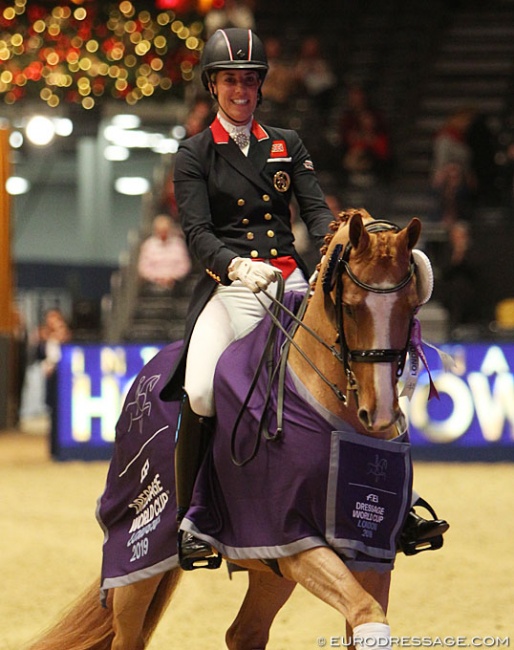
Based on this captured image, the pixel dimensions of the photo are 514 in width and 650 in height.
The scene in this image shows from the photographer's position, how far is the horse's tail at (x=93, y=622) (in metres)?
5.48

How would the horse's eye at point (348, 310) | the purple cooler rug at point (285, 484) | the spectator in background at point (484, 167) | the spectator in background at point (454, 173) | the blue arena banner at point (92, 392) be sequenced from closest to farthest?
1. the horse's eye at point (348, 310)
2. the purple cooler rug at point (285, 484)
3. the blue arena banner at point (92, 392)
4. the spectator in background at point (454, 173)
5. the spectator in background at point (484, 167)

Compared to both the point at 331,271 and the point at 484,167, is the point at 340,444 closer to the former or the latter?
the point at 331,271

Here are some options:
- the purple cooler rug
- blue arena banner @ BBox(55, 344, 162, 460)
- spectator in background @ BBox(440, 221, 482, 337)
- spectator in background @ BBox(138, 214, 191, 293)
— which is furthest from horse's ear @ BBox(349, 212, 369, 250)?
spectator in background @ BBox(138, 214, 191, 293)

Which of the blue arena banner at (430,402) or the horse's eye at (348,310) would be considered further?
the blue arena banner at (430,402)

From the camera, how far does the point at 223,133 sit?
16.6 feet

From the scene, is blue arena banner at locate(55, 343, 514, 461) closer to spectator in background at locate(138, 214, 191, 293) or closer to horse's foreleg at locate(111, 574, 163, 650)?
spectator in background at locate(138, 214, 191, 293)

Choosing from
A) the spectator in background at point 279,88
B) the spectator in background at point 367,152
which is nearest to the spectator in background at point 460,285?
the spectator in background at point 367,152

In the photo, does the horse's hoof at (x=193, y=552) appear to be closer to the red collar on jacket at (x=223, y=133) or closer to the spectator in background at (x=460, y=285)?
the red collar on jacket at (x=223, y=133)

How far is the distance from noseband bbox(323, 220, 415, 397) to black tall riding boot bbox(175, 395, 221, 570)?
2.67ft

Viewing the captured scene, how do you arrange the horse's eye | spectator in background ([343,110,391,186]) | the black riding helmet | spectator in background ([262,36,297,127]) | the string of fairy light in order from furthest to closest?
1. the string of fairy light
2. spectator in background ([262,36,297,127])
3. spectator in background ([343,110,391,186])
4. the black riding helmet
5. the horse's eye

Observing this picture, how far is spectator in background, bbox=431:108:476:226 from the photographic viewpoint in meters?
15.7

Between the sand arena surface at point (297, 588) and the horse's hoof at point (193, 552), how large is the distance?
37.4 inches

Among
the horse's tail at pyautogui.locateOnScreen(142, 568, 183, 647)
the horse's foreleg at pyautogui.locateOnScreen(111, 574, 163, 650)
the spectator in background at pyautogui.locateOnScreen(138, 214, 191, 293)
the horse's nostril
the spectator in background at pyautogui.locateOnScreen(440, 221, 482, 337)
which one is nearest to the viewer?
the horse's nostril

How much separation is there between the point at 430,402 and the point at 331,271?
8.89 m
